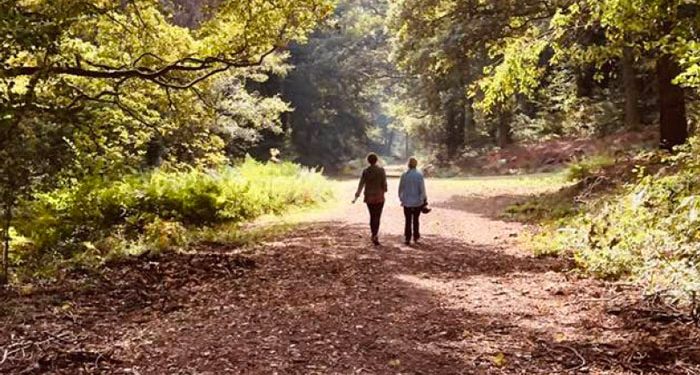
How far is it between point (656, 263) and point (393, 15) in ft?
50.3

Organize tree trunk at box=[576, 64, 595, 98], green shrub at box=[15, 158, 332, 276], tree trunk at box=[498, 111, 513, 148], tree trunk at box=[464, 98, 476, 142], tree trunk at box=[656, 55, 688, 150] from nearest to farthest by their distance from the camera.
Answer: green shrub at box=[15, 158, 332, 276] → tree trunk at box=[656, 55, 688, 150] → tree trunk at box=[576, 64, 595, 98] → tree trunk at box=[498, 111, 513, 148] → tree trunk at box=[464, 98, 476, 142]

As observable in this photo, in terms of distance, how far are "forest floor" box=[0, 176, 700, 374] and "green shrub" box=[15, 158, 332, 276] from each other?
1345mm

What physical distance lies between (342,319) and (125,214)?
7.95 metres

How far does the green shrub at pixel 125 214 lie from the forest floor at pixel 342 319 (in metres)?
1.35

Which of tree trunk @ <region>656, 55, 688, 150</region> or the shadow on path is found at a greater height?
tree trunk @ <region>656, 55, 688, 150</region>

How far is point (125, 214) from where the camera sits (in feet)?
42.3

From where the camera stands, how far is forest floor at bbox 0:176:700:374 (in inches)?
203

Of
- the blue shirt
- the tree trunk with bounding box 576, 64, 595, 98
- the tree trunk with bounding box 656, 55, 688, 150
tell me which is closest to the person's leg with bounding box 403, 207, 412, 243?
the blue shirt

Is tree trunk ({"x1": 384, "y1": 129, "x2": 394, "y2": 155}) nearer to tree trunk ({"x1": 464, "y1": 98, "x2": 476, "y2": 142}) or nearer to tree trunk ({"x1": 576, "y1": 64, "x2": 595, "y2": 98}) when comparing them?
tree trunk ({"x1": 464, "y1": 98, "x2": 476, "y2": 142})

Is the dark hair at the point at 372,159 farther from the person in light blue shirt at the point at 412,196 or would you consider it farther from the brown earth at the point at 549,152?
the brown earth at the point at 549,152

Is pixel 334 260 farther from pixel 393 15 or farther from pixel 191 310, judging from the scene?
pixel 393 15

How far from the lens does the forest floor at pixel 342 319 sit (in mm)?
5160

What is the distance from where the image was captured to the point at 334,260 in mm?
10227

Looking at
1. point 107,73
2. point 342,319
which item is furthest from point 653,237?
point 107,73
